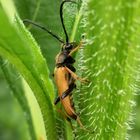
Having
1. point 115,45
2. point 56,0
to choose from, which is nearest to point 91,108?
point 115,45

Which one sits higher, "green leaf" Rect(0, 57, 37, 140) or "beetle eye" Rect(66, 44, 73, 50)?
"beetle eye" Rect(66, 44, 73, 50)

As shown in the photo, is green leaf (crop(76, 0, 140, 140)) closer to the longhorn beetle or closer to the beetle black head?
the longhorn beetle

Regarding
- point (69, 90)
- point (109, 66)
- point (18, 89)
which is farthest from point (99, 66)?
point (18, 89)

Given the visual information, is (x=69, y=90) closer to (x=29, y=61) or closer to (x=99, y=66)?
(x=29, y=61)

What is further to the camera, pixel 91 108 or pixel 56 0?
pixel 56 0

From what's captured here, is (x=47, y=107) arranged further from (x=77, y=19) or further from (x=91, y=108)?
(x=77, y=19)

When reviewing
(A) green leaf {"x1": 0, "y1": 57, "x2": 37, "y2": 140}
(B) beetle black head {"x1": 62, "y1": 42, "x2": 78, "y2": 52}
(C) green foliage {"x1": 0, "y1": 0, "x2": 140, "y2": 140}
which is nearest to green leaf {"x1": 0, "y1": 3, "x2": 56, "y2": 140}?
(C) green foliage {"x1": 0, "y1": 0, "x2": 140, "y2": 140}
